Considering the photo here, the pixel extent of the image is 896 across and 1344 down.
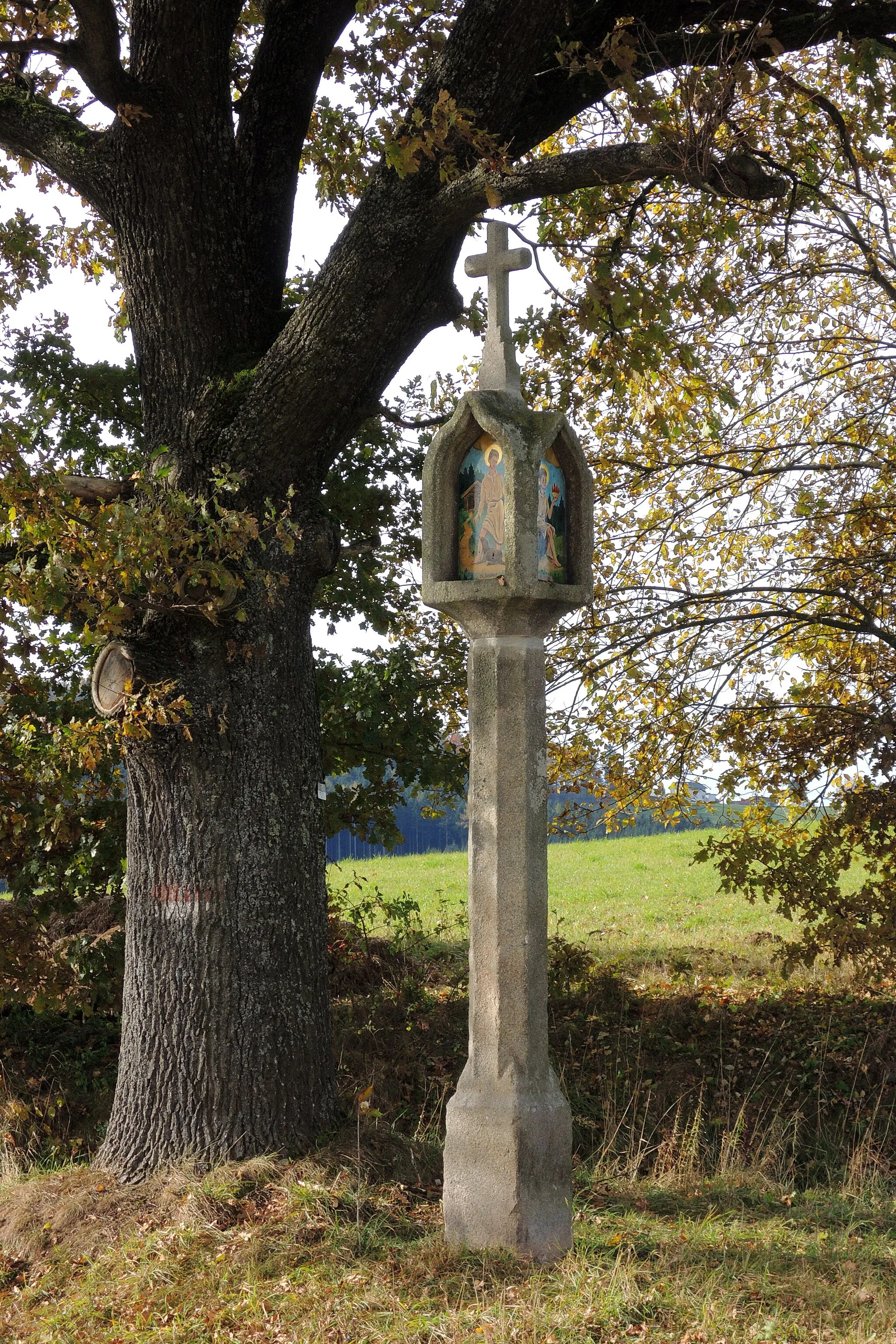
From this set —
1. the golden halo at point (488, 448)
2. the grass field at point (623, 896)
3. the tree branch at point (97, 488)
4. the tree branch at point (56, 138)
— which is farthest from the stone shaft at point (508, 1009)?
the grass field at point (623, 896)

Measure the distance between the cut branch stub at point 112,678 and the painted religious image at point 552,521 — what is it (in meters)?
2.16

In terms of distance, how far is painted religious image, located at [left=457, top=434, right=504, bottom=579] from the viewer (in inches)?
204

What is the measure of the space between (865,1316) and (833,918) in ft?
13.3

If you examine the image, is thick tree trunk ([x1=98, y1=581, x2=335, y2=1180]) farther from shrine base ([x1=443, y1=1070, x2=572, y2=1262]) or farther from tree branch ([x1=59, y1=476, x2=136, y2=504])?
shrine base ([x1=443, y1=1070, x2=572, y2=1262])

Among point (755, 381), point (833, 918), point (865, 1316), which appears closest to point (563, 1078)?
point (833, 918)

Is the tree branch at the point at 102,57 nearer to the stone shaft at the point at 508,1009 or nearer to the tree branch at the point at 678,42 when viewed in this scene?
the tree branch at the point at 678,42

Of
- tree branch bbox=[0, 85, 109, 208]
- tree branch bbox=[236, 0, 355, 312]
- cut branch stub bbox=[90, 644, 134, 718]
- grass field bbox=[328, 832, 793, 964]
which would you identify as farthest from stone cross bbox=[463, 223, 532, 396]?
grass field bbox=[328, 832, 793, 964]

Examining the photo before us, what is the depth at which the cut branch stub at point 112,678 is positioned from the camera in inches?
237

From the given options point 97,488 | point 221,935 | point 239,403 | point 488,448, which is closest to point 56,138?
point 239,403

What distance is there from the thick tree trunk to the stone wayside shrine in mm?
1323

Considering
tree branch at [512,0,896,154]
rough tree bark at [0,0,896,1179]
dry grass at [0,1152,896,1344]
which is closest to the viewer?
dry grass at [0,1152,896,1344]

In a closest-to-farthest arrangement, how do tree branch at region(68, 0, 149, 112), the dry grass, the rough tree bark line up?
1. the dry grass
2. the rough tree bark
3. tree branch at region(68, 0, 149, 112)

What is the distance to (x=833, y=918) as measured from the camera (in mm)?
8312

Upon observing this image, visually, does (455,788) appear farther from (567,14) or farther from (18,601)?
(567,14)
